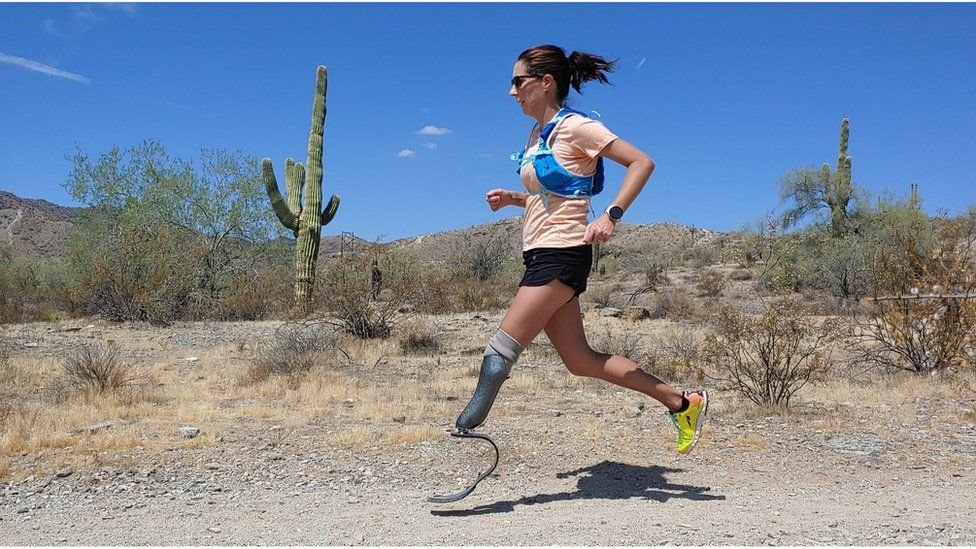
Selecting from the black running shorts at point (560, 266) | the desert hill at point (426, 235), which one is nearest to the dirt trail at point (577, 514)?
the black running shorts at point (560, 266)

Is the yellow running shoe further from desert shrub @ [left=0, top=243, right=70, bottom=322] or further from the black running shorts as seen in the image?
desert shrub @ [left=0, top=243, right=70, bottom=322]

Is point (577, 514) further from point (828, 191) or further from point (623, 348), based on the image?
point (828, 191)

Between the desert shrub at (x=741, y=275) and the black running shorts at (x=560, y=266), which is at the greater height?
the desert shrub at (x=741, y=275)

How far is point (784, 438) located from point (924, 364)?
3740mm

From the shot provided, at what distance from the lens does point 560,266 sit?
3430 mm

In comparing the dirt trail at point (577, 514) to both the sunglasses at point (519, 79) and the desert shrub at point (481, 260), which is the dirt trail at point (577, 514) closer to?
the sunglasses at point (519, 79)

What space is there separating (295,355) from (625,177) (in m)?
6.28

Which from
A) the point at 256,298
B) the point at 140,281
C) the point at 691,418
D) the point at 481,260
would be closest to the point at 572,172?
the point at 691,418

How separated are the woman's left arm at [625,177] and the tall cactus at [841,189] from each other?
83.6 feet

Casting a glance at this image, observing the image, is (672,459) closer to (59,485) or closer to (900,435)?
(900,435)

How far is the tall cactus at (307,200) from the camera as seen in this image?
1736cm

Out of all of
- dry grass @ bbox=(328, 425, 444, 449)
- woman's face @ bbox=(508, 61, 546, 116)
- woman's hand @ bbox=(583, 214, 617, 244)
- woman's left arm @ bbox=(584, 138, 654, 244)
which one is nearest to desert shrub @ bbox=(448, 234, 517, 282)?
dry grass @ bbox=(328, 425, 444, 449)

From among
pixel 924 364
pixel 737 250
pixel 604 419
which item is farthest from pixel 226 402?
pixel 737 250

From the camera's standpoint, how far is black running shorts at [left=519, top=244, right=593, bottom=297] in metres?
3.43
